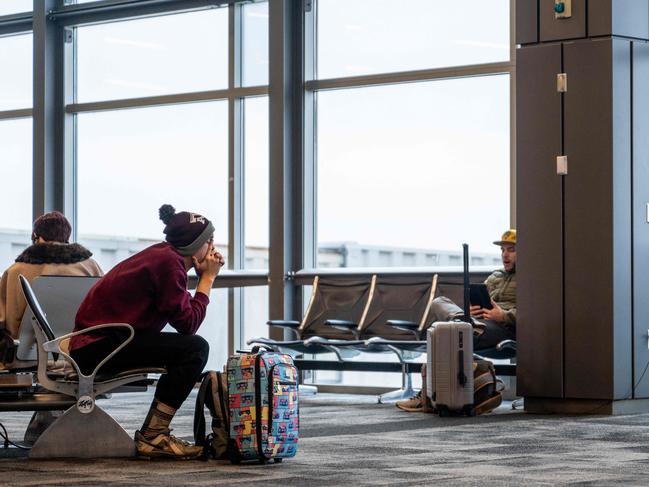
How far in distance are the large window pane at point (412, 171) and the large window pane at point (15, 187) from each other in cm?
364

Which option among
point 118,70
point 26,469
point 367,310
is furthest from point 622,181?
point 118,70

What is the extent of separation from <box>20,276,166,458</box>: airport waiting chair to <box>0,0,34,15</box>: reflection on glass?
333 inches

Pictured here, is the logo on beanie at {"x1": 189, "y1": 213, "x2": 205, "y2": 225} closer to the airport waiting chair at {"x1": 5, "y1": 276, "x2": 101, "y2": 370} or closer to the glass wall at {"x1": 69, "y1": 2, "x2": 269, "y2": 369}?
the airport waiting chair at {"x1": 5, "y1": 276, "x2": 101, "y2": 370}

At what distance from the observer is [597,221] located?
762 cm

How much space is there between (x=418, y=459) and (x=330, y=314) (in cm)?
515

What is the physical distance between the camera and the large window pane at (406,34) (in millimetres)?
10156

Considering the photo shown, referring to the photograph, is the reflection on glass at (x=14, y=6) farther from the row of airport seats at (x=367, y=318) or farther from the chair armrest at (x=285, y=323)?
the chair armrest at (x=285, y=323)

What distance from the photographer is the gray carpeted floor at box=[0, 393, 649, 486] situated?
4.46 metres

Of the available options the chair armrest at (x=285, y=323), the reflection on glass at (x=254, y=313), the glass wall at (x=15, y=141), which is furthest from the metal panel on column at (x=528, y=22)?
the glass wall at (x=15, y=141)

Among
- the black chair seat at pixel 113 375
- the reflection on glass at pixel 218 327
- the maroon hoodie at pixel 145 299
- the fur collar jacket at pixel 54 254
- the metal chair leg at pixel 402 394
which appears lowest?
the metal chair leg at pixel 402 394

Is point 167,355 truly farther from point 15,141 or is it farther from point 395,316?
point 15,141

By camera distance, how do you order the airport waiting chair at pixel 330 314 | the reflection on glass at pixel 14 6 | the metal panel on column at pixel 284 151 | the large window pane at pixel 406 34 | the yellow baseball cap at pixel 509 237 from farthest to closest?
1. the reflection on glass at pixel 14 6
2. the metal panel on column at pixel 284 151
3. the large window pane at pixel 406 34
4. the airport waiting chair at pixel 330 314
5. the yellow baseball cap at pixel 509 237

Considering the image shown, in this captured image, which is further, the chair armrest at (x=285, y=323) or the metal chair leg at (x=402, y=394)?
the chair armrest at (x=285, y=323)

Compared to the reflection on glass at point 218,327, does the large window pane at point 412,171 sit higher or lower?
higher
